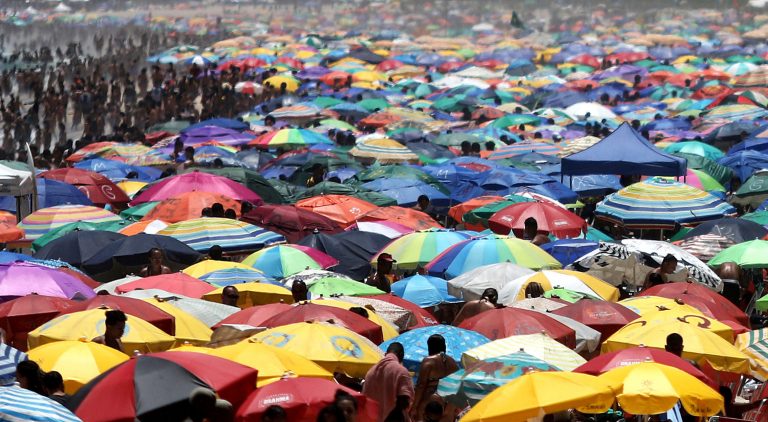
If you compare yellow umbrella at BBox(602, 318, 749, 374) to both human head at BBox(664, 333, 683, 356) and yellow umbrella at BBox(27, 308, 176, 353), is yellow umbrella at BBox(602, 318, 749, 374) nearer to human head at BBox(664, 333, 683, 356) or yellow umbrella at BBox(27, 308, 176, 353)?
human head at BBox(664, 333, 683, 356)

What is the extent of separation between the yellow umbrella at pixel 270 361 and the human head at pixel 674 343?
7.39 feet

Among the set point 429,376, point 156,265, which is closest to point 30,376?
point 429,376

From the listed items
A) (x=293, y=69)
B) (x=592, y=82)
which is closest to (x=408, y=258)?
(x=592, y=82)

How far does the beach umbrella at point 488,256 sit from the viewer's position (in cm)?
1477

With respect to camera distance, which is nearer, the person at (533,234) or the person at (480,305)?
the person at (480,305)

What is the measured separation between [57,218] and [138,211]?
179 centimetres

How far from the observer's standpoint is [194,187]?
1958 cm

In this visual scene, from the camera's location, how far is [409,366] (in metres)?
10.4

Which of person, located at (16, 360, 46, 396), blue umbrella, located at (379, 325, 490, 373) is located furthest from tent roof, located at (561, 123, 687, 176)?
person, located at (16, 360, 46, 396)

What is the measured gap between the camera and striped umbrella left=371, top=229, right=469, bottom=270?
1557cm

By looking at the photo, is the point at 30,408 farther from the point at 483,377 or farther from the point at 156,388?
the point at 483,377

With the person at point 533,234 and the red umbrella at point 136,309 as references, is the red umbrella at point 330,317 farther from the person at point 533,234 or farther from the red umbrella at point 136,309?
the person at point 533,234

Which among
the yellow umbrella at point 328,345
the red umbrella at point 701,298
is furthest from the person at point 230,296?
the red umbrella at point 701,298

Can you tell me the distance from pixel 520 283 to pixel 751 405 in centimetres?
292
